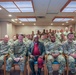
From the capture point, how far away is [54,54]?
450 cm

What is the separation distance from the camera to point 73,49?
4531 mm

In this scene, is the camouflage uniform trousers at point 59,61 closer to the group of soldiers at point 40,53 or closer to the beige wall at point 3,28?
the group of soldiers at point 40,53

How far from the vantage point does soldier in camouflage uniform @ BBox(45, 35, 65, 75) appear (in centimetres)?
416

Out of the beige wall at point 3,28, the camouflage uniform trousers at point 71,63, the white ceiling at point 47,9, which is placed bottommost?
the camouflage uniform trousers at point 71,63

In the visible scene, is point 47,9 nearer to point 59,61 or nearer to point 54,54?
point 54,54

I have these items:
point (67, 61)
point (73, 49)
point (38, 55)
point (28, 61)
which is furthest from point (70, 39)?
point (28, 61)

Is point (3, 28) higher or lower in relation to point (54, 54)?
higher

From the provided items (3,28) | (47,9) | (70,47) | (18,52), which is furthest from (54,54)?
(3,28)

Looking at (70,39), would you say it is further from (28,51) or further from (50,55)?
(28,51)

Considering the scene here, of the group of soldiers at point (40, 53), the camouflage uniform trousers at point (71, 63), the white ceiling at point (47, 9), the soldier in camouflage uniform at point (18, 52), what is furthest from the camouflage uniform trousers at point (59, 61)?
the white ceiling at point (47, 9)

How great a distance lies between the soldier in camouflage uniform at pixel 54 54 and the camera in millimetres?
4162

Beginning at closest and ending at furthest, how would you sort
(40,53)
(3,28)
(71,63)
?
(71,63) < (40,53) < (3,28)

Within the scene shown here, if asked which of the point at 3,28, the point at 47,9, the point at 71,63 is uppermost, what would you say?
the point at 47,9

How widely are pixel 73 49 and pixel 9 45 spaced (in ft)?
6.35
